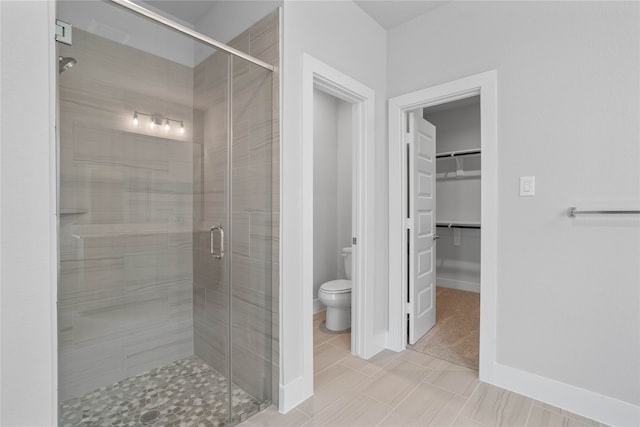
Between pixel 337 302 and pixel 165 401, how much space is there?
1.61 meters

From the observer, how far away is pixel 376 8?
2.42 meters

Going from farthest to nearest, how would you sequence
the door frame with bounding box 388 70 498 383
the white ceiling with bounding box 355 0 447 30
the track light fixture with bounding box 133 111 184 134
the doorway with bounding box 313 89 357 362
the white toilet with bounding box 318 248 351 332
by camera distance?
1. the doorway with bounding box 313 89 357 362
2. the white toilet with bounding box 318 248 351 332
3. the white ceiling with bounding box 355 0 447 30
4. the door frame with bounding box 388 70 498 383
5. the track light fixture with bounding box 133 111 184 134

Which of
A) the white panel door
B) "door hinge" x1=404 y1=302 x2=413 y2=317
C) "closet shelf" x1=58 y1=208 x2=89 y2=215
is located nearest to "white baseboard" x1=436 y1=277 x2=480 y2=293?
the white panel door

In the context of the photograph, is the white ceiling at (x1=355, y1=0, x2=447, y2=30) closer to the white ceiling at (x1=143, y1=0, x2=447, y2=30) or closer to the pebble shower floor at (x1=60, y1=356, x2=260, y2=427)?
the white ceiling at (x1=143, y1=0, x2=447, y2=30)

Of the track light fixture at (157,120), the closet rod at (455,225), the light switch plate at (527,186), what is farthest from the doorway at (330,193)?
the track light fixture at (157,120)

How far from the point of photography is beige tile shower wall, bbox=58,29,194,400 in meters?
1.35

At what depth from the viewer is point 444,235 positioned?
4.71m

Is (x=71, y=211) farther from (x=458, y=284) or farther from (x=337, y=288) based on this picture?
(x=458, y=284)

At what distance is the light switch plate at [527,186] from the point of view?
195 centimetres

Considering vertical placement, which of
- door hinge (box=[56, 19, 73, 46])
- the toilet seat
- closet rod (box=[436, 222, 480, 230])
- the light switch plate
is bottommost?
the toilet seat

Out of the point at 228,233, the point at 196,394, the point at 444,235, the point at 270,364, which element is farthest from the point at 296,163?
the point at 444,235

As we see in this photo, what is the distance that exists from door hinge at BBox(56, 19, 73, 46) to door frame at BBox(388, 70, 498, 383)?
2.10 metres
